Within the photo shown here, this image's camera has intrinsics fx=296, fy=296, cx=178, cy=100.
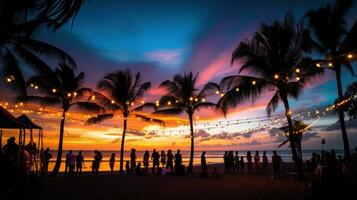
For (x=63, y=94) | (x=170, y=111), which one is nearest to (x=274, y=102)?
(x=170, y=111)

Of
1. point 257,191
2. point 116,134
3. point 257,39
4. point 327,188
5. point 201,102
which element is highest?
point 257,39

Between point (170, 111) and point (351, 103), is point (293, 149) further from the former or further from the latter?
point (170, 111)

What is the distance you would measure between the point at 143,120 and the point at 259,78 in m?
12.3

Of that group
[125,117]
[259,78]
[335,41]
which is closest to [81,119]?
[125,117]

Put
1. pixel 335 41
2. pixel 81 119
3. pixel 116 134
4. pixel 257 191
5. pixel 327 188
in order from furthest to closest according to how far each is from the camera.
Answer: pixel 116 134 → pixel 81 119 → pixel 335 41 → pixel 257 191 → pixel 327 188

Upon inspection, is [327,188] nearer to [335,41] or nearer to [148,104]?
[335,41]

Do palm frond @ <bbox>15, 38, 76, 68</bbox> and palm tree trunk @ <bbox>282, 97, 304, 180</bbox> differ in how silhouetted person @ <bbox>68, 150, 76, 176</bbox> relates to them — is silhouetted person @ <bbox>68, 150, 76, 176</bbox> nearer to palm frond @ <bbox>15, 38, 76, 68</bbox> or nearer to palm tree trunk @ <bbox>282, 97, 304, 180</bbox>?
palm frond @ <bbox>15, 38, 76, 68</bbox>

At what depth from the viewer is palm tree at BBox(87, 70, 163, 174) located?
2469 cm

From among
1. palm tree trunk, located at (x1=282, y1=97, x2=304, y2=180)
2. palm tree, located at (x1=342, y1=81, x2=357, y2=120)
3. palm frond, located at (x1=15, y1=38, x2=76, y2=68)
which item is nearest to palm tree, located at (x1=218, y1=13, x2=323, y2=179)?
palm tree trunk, located at (x1=282, y1=97, x2=304, y2=180)

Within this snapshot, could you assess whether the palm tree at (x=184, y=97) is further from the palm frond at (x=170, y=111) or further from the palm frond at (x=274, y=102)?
the palm frond at (x=274, y=102)

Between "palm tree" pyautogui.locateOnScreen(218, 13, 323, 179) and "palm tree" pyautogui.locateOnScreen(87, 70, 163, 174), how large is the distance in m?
9.90

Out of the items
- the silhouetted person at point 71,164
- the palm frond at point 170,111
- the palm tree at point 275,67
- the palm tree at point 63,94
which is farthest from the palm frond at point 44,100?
the palm tree at point 275,67

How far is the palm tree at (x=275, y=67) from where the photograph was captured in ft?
53.9

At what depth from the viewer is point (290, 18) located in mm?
16453
